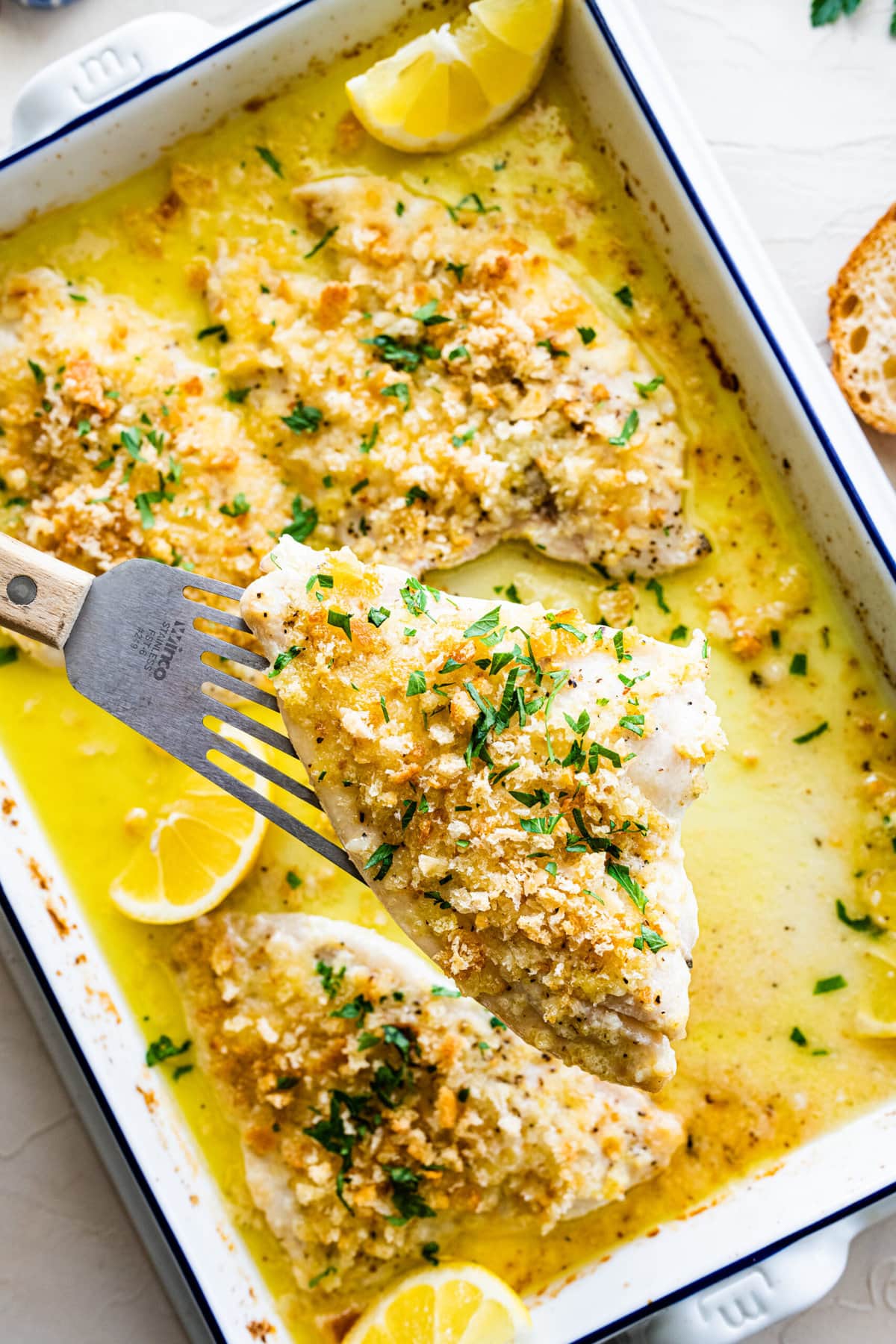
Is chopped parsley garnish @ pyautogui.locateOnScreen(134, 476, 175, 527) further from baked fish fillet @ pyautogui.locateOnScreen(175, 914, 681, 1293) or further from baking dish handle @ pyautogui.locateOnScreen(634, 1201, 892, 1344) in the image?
baking dish handle @ pyautogui.locateOnScreen(634, 1201, 892, 1344)

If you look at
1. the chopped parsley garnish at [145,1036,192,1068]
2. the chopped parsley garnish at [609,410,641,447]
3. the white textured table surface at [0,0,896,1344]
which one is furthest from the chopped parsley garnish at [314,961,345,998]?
the chopped parsley garnish at [609,410,641,447]

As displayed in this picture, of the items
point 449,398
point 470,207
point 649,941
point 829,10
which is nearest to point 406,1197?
point 649,941

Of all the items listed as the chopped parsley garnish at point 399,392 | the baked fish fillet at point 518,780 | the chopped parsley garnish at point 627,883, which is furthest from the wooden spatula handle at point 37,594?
the chopped parsley garnish at point 627,883

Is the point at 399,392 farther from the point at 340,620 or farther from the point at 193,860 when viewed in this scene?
the point at 193,860

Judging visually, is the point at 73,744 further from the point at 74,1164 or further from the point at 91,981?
the point at 74,1164

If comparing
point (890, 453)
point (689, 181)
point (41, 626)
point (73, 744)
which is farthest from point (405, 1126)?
point (689, 181)

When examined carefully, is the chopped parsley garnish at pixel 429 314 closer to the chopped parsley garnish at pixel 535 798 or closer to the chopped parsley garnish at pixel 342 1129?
the chopped parsley garnish at pixel 535 798
